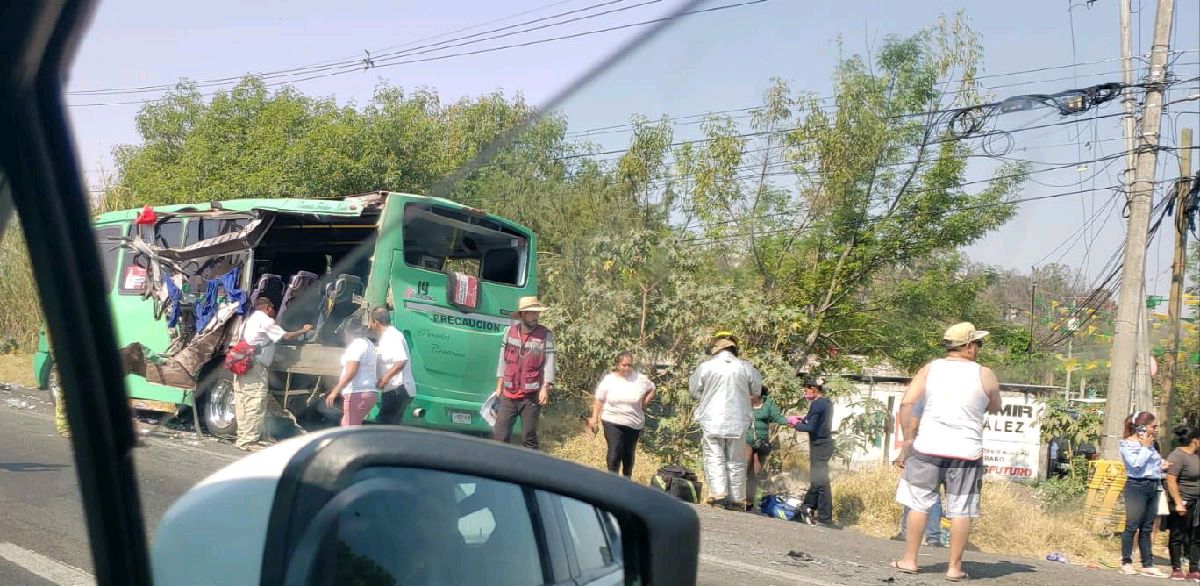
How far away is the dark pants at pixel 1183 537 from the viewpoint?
28.1ft

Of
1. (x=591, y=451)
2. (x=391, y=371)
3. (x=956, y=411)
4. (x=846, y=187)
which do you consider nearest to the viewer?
(x=391, y=371)

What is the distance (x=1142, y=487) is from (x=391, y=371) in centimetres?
782

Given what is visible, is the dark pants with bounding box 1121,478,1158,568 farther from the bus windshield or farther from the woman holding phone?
the bus windshield

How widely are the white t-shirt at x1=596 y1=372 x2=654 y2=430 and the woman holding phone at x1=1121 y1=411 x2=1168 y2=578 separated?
13.4 ft

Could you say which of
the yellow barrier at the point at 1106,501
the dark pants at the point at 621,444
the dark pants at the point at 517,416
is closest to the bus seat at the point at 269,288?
the dark pants at the point at 517,416

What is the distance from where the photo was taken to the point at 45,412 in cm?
156

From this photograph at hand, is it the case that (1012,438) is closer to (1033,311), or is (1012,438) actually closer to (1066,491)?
(1066,491)

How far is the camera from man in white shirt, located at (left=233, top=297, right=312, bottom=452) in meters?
1.85

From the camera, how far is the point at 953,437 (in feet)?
19.6

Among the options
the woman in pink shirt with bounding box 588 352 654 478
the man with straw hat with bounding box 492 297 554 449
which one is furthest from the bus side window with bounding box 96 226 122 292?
the woman in pink shirt with bounding box 588 352 654 478

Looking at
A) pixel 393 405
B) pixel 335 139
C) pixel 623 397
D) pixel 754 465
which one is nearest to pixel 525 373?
pixel 335 139

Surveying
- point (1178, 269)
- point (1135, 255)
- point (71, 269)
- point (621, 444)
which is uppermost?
point (1178, 269)

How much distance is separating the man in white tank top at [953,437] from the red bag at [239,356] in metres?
4.70

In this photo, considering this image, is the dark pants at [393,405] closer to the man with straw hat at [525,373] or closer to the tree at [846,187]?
the man with straw hat at [525,373]
